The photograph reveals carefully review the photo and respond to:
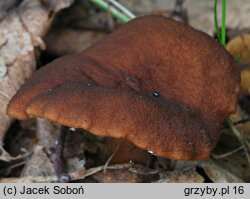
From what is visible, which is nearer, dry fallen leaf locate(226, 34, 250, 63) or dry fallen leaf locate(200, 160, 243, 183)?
dry fallen leaf locate(200, 160, 243, 183)

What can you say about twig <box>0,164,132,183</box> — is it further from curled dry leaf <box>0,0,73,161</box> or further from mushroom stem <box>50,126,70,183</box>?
curled dry leaf <box>0,0,73,161</box>

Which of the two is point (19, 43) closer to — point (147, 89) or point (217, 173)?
point (147, 89)

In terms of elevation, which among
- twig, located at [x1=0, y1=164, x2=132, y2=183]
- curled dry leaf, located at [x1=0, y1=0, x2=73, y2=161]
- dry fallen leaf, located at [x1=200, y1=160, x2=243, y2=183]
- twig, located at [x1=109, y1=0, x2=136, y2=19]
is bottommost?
twig, located at [x1=0, y1=164, x2=132, y2=183]

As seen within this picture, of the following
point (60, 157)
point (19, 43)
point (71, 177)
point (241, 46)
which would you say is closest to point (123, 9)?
point (19, 43)

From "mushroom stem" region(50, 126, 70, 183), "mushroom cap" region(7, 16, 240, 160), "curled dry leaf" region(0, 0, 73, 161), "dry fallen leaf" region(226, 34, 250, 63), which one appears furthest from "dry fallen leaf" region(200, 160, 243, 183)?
"curled dry leaf" region(0, 0, 73, 161)

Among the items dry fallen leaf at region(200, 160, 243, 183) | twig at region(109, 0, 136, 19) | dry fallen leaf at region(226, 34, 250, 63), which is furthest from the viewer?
dry fallen leaf at region(226, 34, 250, 63)

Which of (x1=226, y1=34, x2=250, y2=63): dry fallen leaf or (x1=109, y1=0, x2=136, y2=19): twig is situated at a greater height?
(x1=109, y1=0, x2=136, y2=19): twig
